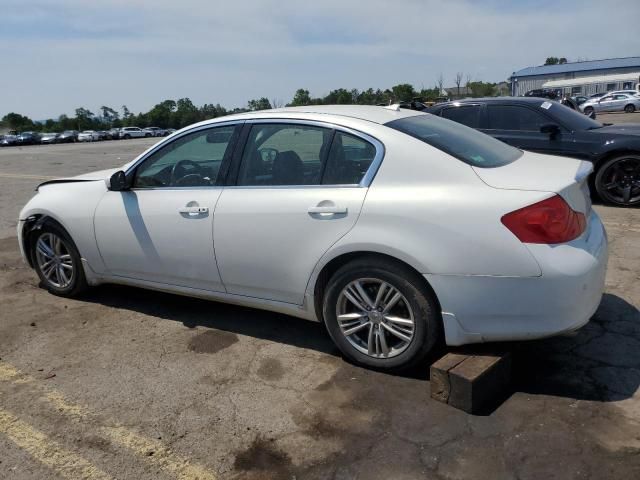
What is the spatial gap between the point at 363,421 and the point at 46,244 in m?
3.41

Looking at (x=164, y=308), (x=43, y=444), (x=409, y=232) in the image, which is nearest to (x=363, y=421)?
(x=409, y=232)

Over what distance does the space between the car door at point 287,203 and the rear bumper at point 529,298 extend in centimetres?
73

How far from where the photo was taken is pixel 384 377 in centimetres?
340

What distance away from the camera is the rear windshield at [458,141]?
11.0 ft

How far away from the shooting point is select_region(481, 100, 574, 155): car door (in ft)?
26.1

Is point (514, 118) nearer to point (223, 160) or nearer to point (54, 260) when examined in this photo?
point (223, 160)

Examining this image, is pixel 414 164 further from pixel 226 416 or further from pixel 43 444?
pixel 43 444

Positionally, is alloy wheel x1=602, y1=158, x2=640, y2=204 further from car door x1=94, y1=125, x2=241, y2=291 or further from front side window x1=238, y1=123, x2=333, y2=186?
car door x1=94, y1=125, x2=241, y2=291

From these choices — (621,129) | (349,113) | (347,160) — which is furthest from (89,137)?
(347,160)

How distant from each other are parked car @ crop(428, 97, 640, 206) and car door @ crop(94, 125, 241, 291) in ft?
18.1

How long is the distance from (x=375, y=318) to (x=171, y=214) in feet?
5.46

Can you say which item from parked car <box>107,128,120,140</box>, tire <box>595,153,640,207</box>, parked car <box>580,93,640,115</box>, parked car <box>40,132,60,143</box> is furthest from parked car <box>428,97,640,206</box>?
parked car <box>107,128,120,140</box>

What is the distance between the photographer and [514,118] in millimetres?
8344

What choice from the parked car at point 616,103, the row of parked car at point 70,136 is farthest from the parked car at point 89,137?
the parked car at point 616,103
